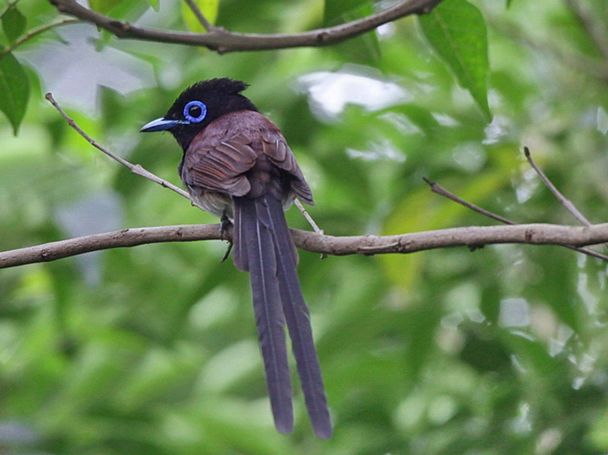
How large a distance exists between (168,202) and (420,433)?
5.85ft

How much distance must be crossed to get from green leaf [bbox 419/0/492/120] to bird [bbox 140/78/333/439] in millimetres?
679

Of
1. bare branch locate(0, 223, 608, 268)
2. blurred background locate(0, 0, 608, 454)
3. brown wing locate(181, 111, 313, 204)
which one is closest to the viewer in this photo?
bare branch locate(0, 223, 608, 268)

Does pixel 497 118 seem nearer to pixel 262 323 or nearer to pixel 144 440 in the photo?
pixel 144 440

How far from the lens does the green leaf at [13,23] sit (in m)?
3.03

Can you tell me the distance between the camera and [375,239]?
262cm

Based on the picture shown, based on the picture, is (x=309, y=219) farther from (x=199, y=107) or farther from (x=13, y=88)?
(x=199, y=107)

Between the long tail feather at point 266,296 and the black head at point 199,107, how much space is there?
88 cm

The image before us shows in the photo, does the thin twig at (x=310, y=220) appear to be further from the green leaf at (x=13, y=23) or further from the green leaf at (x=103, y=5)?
the green leaf at (x=13, y=23)

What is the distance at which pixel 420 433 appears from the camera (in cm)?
400

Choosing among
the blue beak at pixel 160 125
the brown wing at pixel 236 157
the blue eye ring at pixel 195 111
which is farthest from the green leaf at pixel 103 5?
the blue eye ring at pixel 195 111

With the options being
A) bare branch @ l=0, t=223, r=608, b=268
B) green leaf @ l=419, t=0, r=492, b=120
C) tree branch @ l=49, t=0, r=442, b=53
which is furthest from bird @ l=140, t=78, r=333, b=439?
green leaf @ l=419, t=0, r=492, b=120

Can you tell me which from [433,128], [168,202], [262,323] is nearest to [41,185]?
[168,202]

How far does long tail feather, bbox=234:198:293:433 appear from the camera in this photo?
2.39 metres

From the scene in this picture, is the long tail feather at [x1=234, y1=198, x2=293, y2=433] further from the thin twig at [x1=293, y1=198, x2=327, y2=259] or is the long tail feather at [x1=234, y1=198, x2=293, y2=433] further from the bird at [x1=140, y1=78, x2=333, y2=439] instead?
the thin twig at [x1=293, y1=198, x2=327, y2=259]
